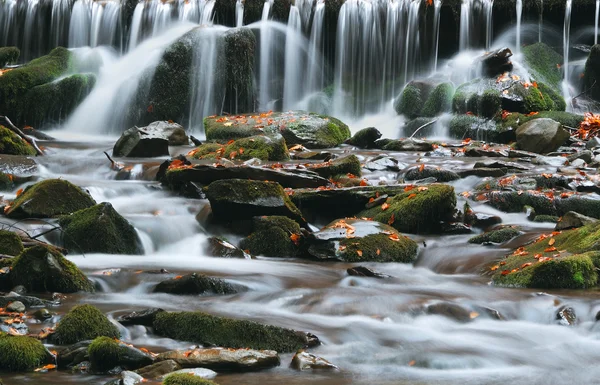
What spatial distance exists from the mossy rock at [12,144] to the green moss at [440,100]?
9.98 metres

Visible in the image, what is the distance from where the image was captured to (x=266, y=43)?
21922 mm

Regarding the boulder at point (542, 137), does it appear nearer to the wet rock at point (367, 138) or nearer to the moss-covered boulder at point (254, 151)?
the wet rock at point (367, 138)

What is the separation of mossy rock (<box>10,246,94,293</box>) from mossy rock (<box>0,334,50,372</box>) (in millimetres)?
1553

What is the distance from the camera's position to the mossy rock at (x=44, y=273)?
6016 mm

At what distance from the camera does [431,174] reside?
453 inches

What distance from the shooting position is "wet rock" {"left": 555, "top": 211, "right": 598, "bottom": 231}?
7.89 meters

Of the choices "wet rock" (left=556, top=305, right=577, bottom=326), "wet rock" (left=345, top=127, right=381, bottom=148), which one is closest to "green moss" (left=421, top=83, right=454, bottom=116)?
"wet rock" (left=345, top=127, right=381, bottom=148)

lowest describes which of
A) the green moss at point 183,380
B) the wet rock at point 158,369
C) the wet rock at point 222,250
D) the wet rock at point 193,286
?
the wet rock at point 222,250

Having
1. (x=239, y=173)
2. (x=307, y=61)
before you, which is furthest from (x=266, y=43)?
(x=239, y=173)

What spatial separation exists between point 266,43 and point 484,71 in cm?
637

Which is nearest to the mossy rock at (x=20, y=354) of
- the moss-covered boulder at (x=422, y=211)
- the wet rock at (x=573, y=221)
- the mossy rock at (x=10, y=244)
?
the mossy rock at (x=10, y=244)

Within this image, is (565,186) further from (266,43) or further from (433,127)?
(266,43)

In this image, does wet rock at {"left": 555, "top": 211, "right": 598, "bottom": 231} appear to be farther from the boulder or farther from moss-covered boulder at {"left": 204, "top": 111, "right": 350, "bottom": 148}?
moss-covered boulder at {"left": 204, "top": 111, "right": 350, "bottom": 148}

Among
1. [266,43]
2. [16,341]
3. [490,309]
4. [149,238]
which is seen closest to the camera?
[16,341]
